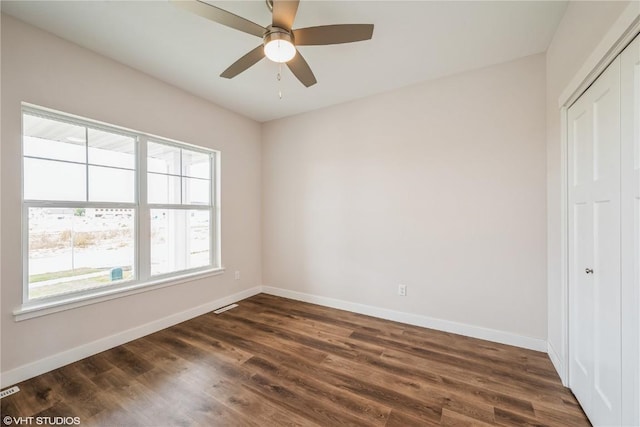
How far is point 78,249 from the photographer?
2312mm

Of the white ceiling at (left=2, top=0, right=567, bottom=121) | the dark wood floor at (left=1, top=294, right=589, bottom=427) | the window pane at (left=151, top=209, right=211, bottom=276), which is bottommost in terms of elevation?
the dark wood floor at (left=1, top=294, right=589, bottom=427)

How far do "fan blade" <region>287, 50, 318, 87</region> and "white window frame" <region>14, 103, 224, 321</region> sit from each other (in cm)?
183

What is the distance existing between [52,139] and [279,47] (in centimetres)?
217

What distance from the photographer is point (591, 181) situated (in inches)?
59.1

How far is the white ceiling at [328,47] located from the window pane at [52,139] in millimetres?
734

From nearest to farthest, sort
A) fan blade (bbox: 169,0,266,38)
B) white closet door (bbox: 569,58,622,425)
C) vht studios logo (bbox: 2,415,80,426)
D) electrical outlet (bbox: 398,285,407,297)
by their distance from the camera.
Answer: white closet door (bbox: 569,58,622,425) < fan blade (bbox: 169,0,266,38) < vht studios logo (bbox: 2,415,80,426) < electrical outlet (bbox: 398,285,407,297)

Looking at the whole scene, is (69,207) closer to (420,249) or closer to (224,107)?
(224,107)

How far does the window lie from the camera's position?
2.08m

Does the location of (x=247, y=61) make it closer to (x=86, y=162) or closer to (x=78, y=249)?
(x=86, y=162)

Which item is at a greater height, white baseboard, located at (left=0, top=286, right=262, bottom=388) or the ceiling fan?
the ceiling fan

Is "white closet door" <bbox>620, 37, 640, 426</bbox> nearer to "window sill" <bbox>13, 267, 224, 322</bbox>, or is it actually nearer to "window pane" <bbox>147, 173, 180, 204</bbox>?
"window sill" <bbox>13, 267, 224, 322</bbox>

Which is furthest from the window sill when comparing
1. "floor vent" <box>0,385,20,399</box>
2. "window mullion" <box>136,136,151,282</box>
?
"floor vent" <box>0,385,20,399</box>

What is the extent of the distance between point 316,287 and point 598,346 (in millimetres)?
2728

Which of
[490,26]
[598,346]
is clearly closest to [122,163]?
[490,26]
